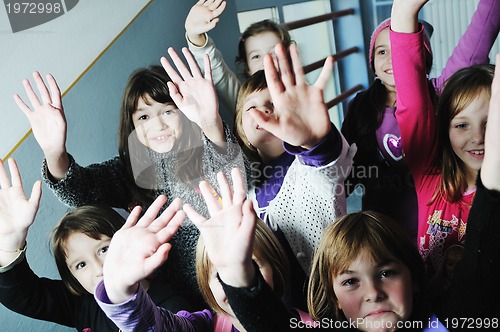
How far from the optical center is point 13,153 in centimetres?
76

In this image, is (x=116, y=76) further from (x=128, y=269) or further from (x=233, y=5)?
(x=128, y=269)

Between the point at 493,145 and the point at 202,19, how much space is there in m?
0.43

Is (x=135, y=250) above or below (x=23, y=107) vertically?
below

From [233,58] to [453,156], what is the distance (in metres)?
0.33

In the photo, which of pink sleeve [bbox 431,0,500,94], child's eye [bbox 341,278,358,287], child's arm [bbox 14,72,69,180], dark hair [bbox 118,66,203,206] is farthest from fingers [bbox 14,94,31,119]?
pink sleeve [bbox 431,0,500,94]

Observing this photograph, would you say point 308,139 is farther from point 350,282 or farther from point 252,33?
point 252,33

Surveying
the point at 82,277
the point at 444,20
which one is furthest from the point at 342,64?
the point at 82,277

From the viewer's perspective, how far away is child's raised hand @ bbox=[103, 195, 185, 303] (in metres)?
0.58

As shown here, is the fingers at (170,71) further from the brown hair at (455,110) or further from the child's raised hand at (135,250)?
the brown hair at (455,110)

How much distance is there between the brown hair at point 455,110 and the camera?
2.39 feet

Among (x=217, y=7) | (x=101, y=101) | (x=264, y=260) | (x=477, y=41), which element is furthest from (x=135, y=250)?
(x=477, y=41)

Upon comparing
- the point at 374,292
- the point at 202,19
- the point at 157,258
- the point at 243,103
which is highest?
the point at 202,19

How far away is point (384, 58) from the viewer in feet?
2.81

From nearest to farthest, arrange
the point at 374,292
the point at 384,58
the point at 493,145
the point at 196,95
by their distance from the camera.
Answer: the point at 493,145 → the point at 374,292 → the point at 196,95 → the point at 384,58
